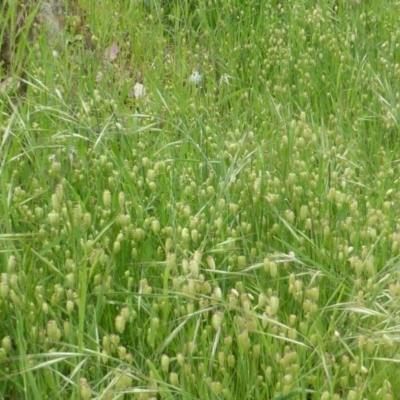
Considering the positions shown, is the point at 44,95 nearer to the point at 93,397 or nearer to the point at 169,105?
the point at 169,105

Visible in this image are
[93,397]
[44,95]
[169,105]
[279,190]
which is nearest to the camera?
[93,397]

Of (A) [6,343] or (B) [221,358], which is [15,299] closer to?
(A) [6,343]

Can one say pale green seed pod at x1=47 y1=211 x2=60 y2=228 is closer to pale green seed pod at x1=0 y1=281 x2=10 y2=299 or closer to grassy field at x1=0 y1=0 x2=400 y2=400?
grassy field at x1=0 y1=0 x2=400 y2=400

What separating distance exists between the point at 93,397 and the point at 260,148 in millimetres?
988

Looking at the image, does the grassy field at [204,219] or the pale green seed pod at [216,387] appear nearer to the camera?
the pale green seed pod at [216,387]

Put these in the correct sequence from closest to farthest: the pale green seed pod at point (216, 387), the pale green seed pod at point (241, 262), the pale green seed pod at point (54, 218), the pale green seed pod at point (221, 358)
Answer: the pale green seed pod at point (216, 387)
the pale green seed pod at point (221, 358)
the pale green seed pod at point (54, 218)
the pale green seed pod at point (241, 262)

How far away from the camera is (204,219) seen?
2.42 m

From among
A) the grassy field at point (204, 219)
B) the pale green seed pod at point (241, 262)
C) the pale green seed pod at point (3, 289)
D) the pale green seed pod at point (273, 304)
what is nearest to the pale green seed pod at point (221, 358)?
the grassy field at point (204, 219)

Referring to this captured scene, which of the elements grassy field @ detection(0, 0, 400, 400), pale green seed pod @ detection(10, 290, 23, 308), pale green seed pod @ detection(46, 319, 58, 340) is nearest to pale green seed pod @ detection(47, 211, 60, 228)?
grassy field @ detection(0, 0, 400, 400)

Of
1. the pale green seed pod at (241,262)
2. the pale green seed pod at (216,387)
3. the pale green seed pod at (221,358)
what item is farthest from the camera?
the pale green seed pod at (241,262)

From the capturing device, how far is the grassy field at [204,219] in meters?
1.97

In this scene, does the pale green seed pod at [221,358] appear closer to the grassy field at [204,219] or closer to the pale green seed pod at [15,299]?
the grassy field at [204,219]

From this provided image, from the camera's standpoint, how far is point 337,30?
4.24m

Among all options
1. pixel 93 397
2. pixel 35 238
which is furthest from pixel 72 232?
pixel 93 397
